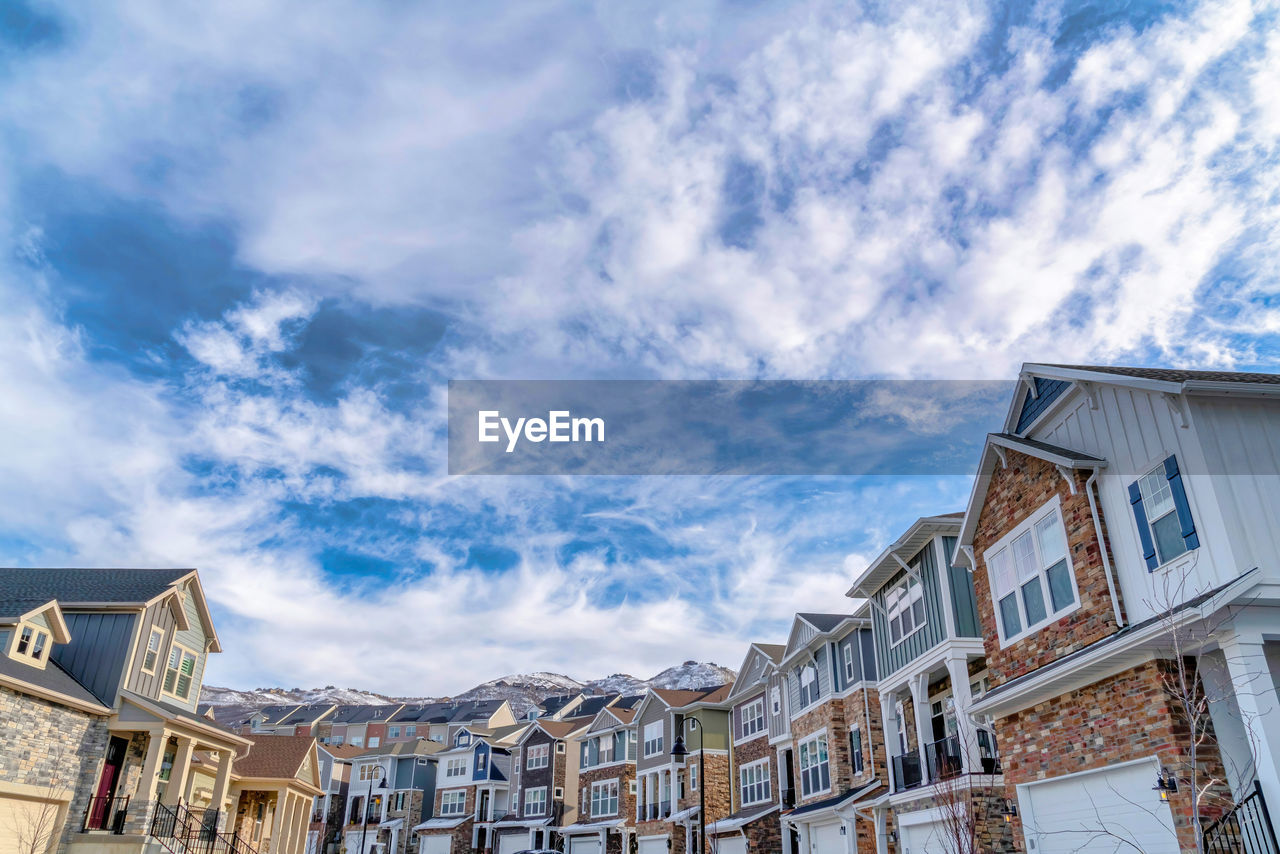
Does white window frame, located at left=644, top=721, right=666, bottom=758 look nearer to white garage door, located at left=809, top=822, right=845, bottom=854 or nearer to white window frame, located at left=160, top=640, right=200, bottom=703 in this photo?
white garage door, located at left=809, top=822, right=845, bottom=854

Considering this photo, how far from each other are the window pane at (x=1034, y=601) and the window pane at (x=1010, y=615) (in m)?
0.26

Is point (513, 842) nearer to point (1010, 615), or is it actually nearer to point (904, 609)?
point (904, 609)

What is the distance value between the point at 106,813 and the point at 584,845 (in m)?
34.2

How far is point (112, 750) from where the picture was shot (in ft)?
79.2

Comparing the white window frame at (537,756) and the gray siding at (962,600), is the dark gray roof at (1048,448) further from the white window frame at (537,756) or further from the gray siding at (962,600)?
the white window frame at (537,756)

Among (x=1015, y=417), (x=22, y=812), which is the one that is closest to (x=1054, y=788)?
(x=1015, y=417)

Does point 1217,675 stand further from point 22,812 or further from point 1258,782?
point 22,812

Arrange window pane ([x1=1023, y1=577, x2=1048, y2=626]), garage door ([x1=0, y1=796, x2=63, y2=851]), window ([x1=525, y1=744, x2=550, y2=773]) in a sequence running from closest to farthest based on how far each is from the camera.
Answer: window pane ([x1=1023, y1=577, x2=1048, y2=626]) → garage door ([x1=0, y1=796, x2=63, y2=851]) → window ([x1=525, y1=744, x2=550, y2=773])

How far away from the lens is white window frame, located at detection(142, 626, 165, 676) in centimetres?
2558

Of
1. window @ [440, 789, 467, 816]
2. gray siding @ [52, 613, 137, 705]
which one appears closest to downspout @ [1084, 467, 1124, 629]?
gray siding @ [52, 613, 137, 705]

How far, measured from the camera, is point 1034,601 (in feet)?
46.8

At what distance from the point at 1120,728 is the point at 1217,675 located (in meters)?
1.54

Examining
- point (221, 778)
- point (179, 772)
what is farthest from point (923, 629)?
point (221, 778)

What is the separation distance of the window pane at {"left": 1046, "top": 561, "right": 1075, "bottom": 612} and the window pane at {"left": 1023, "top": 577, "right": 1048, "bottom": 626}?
0.28 m
